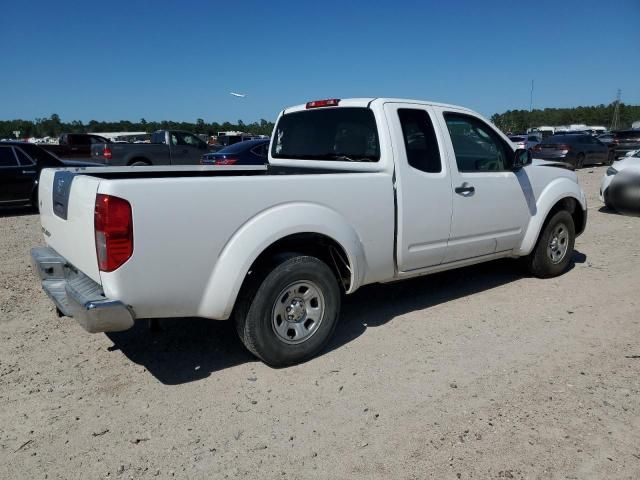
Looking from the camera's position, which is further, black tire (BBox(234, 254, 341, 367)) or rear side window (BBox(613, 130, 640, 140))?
rear side window (BBox(613, 130, 640, 140))

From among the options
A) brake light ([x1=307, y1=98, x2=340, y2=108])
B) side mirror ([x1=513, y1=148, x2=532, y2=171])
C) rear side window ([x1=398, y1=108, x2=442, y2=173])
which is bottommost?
side mirror ([x1=513, y1=148, x2=532, y2=171])

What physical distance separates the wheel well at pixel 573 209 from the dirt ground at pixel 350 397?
46.9 inches

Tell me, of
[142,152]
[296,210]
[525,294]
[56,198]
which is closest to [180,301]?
[296,210]

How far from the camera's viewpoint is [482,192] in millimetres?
4676

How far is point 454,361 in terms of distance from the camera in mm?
3705

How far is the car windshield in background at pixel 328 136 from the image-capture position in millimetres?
4273

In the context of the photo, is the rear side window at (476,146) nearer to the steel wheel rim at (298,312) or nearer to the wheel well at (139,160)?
the steel wheel rim at (298,312)

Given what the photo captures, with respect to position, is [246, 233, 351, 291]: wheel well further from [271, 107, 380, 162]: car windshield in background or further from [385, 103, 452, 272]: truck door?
[271, 107, 380, 162]: car windshield in background

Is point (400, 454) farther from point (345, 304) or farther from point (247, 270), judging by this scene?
point (345, 304)

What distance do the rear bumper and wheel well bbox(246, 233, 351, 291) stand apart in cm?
89

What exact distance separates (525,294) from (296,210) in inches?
118

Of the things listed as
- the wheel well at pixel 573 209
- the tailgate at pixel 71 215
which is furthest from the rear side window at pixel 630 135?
the tailgate at pixel 71 215

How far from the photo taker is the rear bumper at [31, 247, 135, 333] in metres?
2.84

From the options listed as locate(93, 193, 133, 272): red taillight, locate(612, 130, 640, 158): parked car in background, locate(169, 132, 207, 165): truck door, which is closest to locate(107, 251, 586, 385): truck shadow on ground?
locate(93, 193, 133, 272): red taillight
